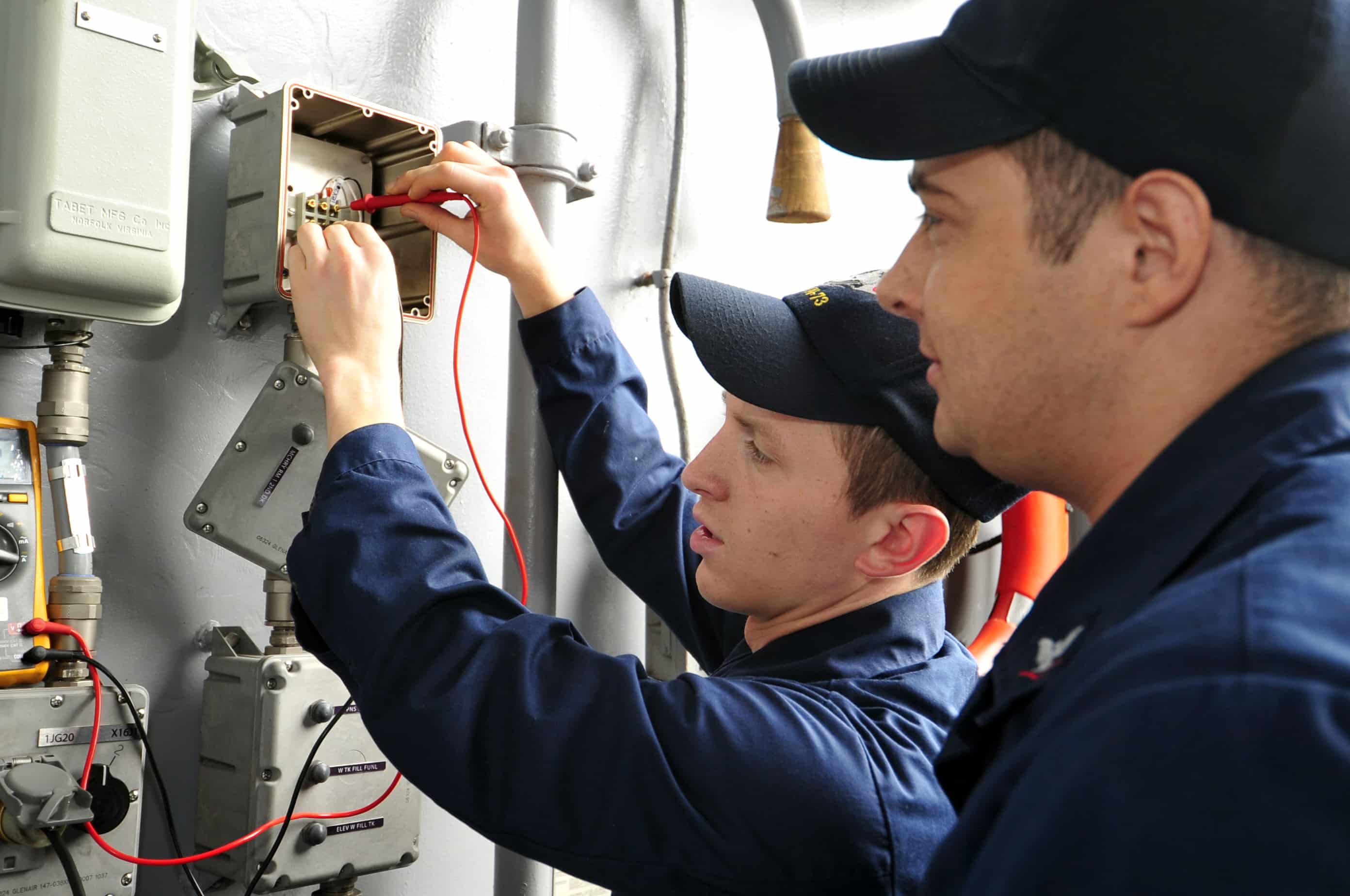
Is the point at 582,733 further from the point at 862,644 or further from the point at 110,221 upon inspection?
the point at 110,221

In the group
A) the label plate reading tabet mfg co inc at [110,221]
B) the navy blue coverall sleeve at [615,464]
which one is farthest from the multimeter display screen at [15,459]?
the navy blue coverall sleeve at [615,464]

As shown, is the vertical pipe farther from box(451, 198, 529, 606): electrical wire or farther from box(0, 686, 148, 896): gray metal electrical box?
box(0, 686, 148, 896): gray metal electrical box

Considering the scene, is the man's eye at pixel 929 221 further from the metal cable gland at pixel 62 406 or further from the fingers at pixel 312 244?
the metal cable gland at pixel 62 406

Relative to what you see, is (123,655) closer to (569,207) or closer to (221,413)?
(221,413)

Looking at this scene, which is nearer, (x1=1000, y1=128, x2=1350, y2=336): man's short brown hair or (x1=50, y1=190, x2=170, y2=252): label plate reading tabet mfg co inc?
(x1=1000, y1=128, x2=1350, y2=336): man's short brown hair

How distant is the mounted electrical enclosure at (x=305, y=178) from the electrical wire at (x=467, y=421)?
0.07 meters

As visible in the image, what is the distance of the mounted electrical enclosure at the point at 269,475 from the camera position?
1.15 meters

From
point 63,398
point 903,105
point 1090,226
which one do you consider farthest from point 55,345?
point 1090,226

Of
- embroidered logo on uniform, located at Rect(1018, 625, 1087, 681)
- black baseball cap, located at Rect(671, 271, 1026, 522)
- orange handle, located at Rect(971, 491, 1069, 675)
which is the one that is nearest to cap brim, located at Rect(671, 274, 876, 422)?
black baseball cap, located at Rect(671, 271, 1026, 522)

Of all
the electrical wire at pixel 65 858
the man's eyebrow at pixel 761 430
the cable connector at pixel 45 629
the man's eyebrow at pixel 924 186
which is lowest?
the electrical wire at pixel 65 858

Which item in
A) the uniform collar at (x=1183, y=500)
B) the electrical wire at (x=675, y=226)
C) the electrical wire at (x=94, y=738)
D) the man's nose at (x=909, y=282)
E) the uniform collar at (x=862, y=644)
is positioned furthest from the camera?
the electrical wire at (x=675, y=226)

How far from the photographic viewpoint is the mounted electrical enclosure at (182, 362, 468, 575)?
115cm

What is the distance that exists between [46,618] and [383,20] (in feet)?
2.58

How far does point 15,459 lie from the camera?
106 centimetres
